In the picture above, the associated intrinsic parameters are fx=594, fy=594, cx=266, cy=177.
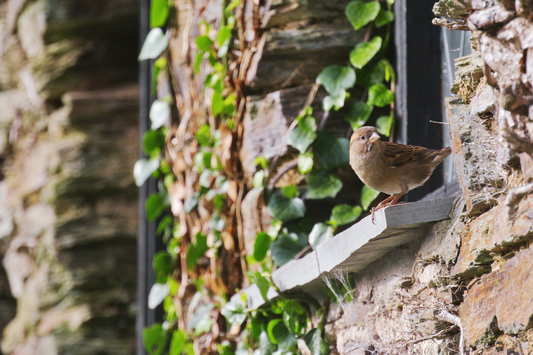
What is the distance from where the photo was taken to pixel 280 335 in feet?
7.70

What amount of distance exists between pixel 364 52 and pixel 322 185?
56 centimetres

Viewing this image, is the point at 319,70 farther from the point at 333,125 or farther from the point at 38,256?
the point at 38,256

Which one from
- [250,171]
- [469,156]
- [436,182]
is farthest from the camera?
[250,171]

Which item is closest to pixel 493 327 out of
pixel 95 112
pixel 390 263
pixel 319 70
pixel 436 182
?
pixel 390 263

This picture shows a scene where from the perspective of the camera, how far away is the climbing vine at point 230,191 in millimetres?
2355

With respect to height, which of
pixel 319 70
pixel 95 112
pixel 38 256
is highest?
pixel 319 70

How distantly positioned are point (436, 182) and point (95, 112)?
12.3 ft

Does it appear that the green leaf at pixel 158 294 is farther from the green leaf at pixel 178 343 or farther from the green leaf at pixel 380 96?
the green leaf at pixel 380 96

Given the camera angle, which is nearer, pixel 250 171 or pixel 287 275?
pixel 287 275

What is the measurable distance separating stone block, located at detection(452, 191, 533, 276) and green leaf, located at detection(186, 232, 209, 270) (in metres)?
1.83

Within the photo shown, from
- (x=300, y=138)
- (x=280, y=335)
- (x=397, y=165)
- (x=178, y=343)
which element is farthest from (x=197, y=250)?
(x=397, y=165)

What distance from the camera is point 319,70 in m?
2.55

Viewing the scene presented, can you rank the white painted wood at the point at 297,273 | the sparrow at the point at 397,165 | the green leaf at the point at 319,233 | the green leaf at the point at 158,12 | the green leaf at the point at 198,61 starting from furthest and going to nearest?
the green leaf at the point at 158,12, the green leaf at the point at 198,61, the green leaf at the point at 319,233, the white painted wood at the point at 297,273, the sparrow at the point at 397,165

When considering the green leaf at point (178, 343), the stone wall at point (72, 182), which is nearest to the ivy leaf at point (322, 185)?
the green leaf at point (178, 343)
